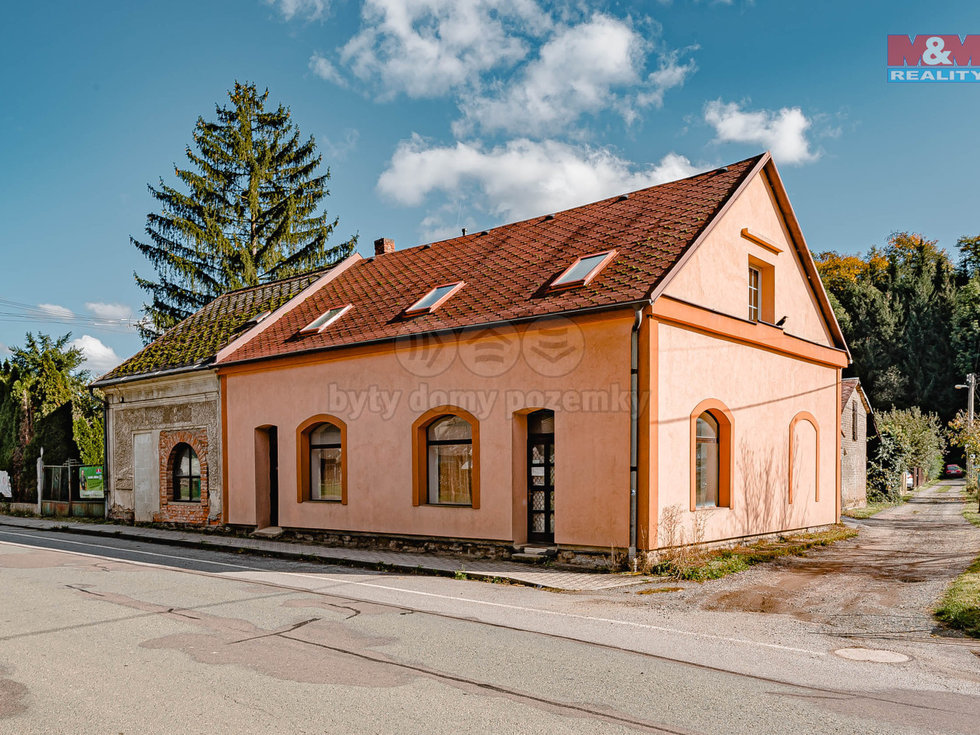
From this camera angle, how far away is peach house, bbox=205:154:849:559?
12016 millimetres

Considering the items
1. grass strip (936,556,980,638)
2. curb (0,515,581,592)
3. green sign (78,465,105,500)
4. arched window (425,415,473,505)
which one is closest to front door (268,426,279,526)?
curb (0,515,581,592)

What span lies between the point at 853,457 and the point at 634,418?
2074 centimetres

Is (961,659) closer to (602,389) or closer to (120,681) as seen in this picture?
(602,389)

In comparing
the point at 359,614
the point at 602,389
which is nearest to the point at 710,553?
the point at 602,389

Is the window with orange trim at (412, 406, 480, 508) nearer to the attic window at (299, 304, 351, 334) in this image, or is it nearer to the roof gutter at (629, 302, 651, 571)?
the roof gutter at (629, 302, 651, 571)

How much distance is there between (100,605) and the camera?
8.93 m

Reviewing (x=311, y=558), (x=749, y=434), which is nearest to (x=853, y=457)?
(x=749, y=434)

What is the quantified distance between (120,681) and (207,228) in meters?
29.2

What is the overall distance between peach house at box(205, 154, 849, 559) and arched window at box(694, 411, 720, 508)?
1.8 inches

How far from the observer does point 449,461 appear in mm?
14258

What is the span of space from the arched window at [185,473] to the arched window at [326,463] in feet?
13.9

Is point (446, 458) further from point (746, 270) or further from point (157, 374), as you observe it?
point (157, 374)

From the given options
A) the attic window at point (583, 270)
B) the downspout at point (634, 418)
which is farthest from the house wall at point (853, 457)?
the downspout at point (634, 418)

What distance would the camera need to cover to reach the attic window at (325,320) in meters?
17.2
